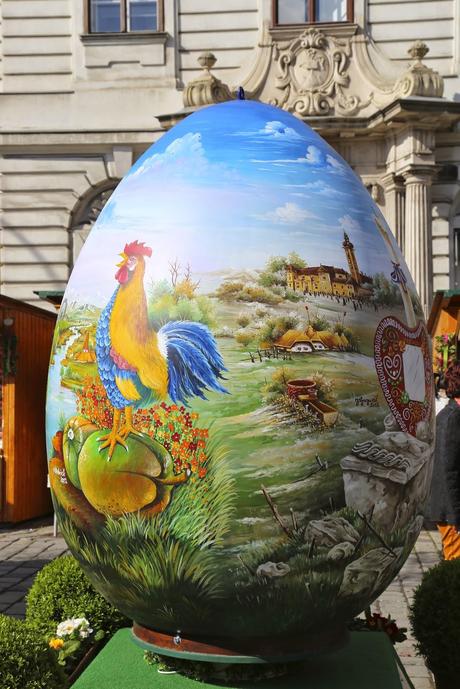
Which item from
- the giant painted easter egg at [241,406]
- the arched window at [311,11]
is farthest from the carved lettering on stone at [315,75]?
the giant painted easter egg at [241,406]

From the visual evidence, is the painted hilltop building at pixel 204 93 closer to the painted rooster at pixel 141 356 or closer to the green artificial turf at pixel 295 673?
the green artificial turf at pixel 295 673

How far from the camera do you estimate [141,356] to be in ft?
12.7

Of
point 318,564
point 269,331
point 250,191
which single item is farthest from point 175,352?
point 318,564

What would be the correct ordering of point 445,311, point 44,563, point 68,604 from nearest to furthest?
point 68,604 → point 44,563 → point 445,311

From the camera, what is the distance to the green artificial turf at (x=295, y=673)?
4.10 metres

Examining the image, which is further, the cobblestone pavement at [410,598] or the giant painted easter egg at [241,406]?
the cobblestone pavement at [410,598]

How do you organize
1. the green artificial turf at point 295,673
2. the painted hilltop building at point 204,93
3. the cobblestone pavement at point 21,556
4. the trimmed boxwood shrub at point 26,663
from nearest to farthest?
the trimmed boxwood shrub at point 26,663 < the green artificial turf at point 295,673 < the cobblestone pavement at point 21,556 < the painted hilltop building at point 204,93

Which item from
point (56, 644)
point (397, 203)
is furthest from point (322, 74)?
point (56, 644)

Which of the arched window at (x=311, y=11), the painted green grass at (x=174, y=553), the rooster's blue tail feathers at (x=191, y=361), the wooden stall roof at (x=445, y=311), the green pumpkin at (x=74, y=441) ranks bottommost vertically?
the painted green grass at (x=174, y=553)

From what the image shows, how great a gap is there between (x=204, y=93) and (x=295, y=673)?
1396cm

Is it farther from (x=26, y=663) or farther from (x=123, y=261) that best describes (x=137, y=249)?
(x=26, y=663)

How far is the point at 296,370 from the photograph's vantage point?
3805 mm

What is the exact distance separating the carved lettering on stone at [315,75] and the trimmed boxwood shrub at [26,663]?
14794mm

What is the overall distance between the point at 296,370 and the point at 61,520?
4.32 feet
